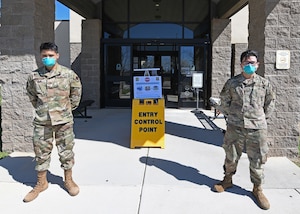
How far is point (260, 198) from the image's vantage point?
→ 141 inches

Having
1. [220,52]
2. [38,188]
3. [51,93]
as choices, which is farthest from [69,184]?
[220,52]

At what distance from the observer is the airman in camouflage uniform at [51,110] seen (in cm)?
375

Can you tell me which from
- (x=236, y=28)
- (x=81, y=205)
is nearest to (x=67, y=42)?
(x=236, y=28)

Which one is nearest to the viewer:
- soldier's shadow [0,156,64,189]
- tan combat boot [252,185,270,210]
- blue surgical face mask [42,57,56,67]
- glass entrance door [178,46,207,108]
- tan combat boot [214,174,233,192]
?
tan combat boot [252,185,270,210]

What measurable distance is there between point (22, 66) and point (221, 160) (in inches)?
153

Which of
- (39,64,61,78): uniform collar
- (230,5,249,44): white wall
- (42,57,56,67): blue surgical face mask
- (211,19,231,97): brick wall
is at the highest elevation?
(230,5,249,44): white wall

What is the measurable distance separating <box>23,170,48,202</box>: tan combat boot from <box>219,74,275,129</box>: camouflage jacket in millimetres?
2469

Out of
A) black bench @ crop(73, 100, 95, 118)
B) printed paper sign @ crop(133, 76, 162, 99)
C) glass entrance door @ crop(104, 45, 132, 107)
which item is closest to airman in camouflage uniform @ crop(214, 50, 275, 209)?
printed paper sign @ crop(133, 76, 162, 99)

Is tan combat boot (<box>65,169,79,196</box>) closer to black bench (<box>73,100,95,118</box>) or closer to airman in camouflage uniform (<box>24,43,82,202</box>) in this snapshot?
airman in camouflage uniform (<box>24,43,82,202</box>)

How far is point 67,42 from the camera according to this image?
14.6 metres

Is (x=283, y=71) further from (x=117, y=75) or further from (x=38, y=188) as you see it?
(x=117, y=75)

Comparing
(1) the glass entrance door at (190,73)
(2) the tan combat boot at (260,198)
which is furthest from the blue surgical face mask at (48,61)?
(1) the glass entrance door at (190,73)

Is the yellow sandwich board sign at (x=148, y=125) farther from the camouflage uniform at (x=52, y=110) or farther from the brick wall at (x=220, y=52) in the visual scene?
the brick wall at (x=220, y=52)

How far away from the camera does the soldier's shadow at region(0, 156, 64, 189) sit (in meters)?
4.26
